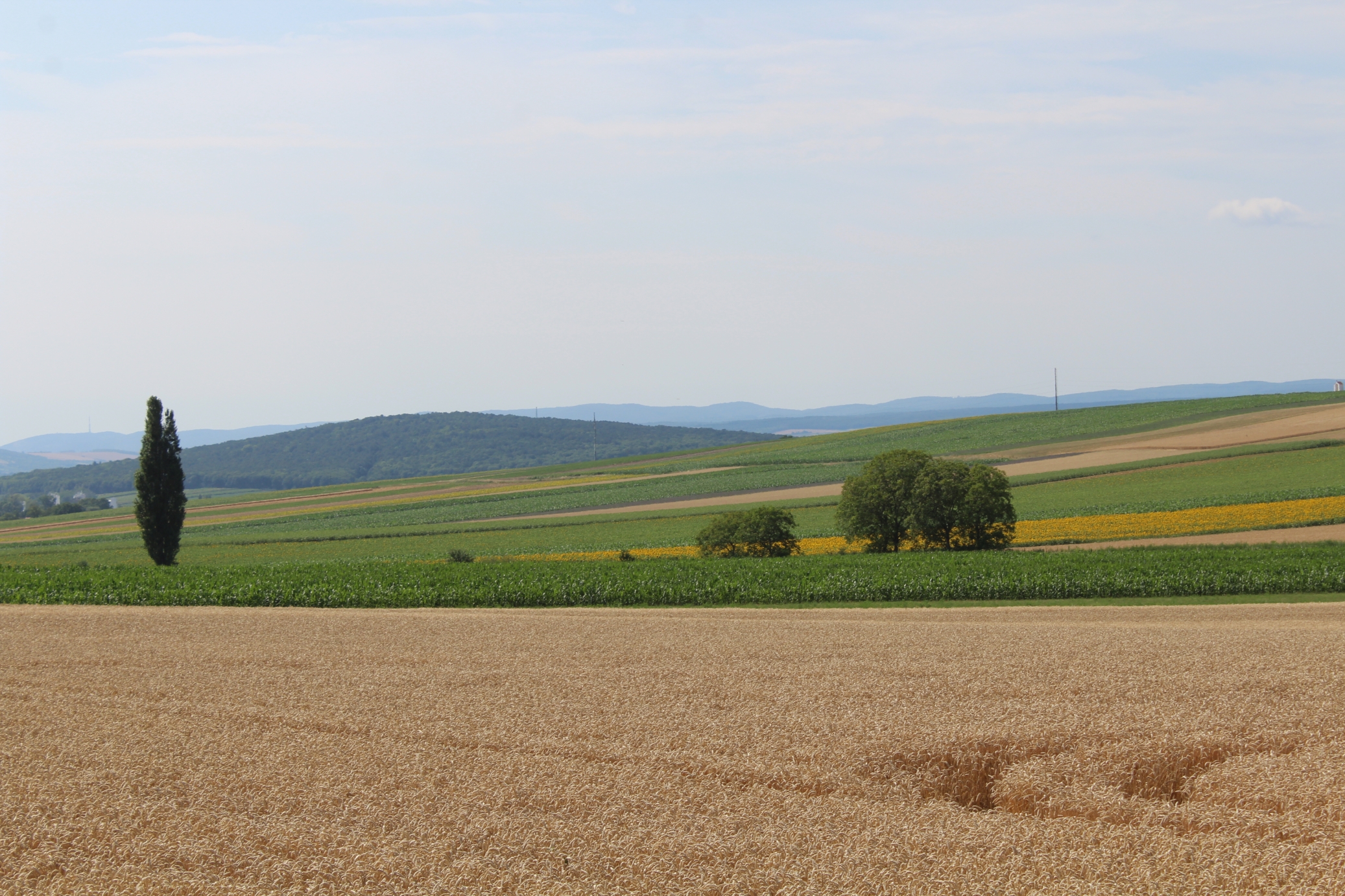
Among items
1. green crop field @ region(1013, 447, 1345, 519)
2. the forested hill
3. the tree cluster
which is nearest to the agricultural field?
green crop field @ region(1013, 447, 1345, 519)

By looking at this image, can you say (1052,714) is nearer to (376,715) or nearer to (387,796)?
(387,796)

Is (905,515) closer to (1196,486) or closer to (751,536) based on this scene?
(751,536)

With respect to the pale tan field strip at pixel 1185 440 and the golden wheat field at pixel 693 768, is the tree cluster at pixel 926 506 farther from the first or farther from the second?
the pale tan field strip at pixel 1185 440

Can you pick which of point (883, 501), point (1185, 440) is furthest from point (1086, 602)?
point (1185, 440)

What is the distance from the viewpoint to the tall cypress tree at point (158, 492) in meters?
41.4

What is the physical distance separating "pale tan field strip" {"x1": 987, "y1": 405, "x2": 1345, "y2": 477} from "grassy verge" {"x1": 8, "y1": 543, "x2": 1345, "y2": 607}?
33030 mm

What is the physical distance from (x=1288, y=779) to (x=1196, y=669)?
5.69m

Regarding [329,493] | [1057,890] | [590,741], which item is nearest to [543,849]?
[590,741]

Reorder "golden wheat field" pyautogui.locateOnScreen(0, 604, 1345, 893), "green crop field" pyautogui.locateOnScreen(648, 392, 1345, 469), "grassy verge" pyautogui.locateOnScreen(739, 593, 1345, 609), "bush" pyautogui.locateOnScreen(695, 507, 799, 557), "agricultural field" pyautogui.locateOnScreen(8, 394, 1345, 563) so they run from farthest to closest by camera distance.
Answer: "green crop field" pyautogui.locateOnScreen(648, 392, 1345, 469)
"agricultural field" pyautogui.locateOnScreen(8, 394, 1345, 563)
"bush" pyautogui.locateOnScreen(695, 507, 799, 557)
"grassy verge" pyautogui.locateOnScreen(739, 593, 1345, 609)
"golden wheat field" pyautogui.locateOnScreen(0, 604, 1345, 893)

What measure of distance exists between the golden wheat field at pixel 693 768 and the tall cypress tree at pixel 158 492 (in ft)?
80.7

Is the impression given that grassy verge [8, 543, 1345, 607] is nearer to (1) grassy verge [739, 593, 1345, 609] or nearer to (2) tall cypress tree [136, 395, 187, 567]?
(1) grassy verge [739, 593, 1345, 609]

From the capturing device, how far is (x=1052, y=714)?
12.7 m

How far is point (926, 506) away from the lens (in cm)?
3488

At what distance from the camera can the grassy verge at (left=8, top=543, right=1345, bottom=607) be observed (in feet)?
84.6
